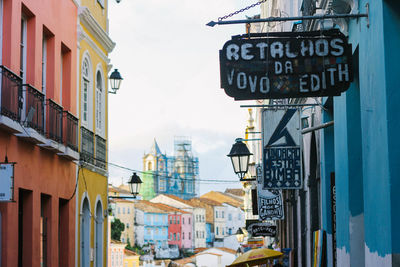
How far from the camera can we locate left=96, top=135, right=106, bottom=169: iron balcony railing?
20.3 m

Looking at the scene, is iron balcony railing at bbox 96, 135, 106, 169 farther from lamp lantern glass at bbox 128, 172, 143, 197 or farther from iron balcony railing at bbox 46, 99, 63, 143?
iron balcony railing at bbox 46, 99, 63, 143

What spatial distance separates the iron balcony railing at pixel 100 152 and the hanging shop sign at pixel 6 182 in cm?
999

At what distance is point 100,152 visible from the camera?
20.6 m

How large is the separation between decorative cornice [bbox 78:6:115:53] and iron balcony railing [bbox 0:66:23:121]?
6055 mm

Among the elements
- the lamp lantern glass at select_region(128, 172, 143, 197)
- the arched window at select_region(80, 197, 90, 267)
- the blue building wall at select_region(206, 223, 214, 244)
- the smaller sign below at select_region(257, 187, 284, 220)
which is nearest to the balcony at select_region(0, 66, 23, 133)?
the arched window at select_region(80, 197, 90, 267)

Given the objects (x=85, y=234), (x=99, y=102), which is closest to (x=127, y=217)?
(x=99, y=102)

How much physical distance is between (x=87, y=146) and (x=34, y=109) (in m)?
5.39

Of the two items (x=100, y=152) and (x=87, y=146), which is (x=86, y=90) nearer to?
(x=87, y=146)

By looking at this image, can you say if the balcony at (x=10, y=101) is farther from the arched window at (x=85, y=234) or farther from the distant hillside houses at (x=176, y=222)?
the distant hillside houses at (x=176, y=222)

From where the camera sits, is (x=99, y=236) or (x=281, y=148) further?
(x=99, y=236)

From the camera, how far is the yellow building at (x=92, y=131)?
60.8 feet

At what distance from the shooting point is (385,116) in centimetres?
660

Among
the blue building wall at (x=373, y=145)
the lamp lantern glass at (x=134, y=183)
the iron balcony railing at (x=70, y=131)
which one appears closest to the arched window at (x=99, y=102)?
the lamp lantern glass at (x=134, y=183)

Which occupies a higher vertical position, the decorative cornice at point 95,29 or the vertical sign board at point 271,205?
the decorative cornice at point 95,29
